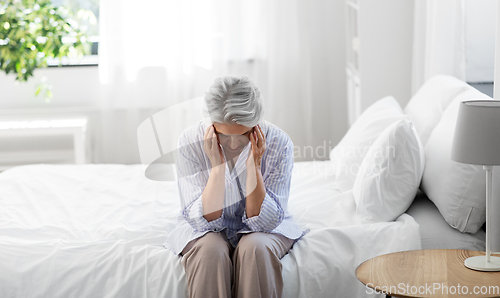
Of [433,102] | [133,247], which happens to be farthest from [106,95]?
[433,102]

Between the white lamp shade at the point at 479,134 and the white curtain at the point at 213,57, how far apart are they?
8.41 feet

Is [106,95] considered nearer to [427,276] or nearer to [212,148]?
[212,148]

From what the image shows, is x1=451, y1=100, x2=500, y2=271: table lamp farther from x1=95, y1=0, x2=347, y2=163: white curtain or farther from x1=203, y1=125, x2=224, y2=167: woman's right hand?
x1=95, y1=0, x2=347, y2=163: white curtain

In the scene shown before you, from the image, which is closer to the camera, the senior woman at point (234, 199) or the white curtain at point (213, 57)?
the senior woman at point (234, 199)

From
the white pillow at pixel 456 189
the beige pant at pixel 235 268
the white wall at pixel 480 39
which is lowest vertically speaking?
the beige pant at pixel 235 268

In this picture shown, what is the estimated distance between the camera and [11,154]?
3713 mm

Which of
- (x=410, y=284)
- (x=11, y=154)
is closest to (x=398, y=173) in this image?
(x=410, y=284)

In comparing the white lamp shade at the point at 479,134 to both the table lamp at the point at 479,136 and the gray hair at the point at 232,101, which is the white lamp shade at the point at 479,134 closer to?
the table lamp at the point at 479,136

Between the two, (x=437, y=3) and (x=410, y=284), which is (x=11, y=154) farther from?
(x=410, y=284)

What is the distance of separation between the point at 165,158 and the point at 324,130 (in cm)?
188

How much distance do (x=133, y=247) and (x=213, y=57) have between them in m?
2.37

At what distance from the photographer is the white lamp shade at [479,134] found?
45.9 inches

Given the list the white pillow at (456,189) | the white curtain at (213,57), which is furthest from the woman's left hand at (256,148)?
the white curtain at (213,57)

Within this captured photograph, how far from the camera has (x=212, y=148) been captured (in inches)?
60.4
